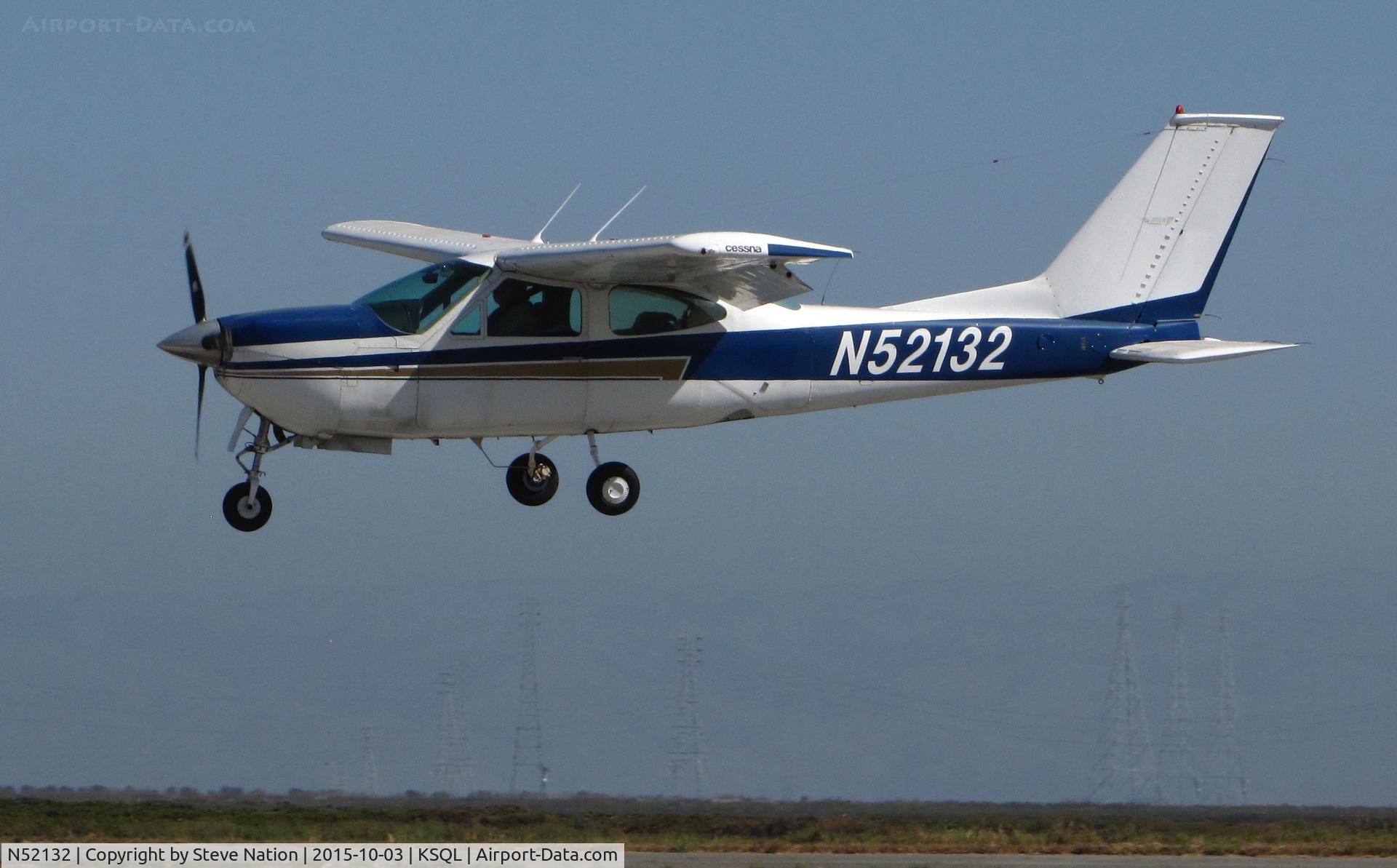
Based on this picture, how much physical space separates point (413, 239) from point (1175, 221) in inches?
354

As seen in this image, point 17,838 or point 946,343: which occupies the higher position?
point 946,343

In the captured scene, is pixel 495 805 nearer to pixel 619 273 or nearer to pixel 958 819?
pixel 958 819

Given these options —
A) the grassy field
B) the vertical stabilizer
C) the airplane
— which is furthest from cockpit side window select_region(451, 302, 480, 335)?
the vertical stabilizer

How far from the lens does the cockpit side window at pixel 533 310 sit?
743 inches

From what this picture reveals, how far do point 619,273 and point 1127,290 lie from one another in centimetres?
660

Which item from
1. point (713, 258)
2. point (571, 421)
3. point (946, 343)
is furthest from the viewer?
point (946, 343)

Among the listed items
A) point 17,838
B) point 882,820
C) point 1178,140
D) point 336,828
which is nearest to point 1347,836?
point 882,820

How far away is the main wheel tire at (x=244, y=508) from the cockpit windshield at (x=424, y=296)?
89.2 inches

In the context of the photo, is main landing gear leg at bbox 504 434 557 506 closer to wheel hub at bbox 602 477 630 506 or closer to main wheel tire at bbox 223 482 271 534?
wheel hub at bbox 602 477 630 506

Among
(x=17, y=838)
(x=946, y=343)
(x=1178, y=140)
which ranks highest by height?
(x=1178, y=140)

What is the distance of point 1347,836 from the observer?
21.2m

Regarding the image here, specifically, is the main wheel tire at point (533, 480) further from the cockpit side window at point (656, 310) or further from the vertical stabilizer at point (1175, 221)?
the vertical stabilizer at point (1175, 221)

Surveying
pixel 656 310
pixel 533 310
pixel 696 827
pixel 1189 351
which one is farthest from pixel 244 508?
pixel 1189 351

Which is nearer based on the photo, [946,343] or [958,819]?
[946,343]
